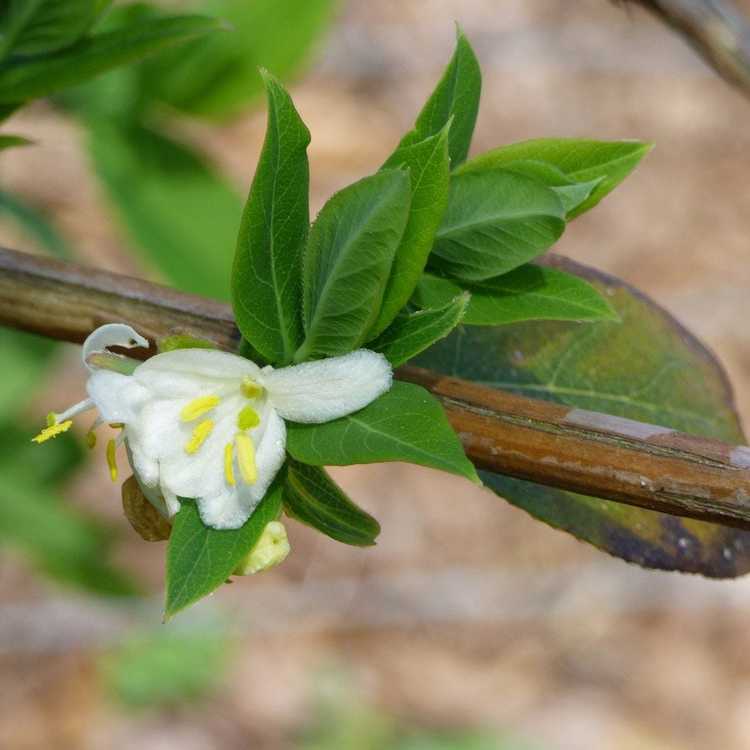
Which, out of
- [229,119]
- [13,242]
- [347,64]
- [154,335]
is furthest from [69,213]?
[154,335]

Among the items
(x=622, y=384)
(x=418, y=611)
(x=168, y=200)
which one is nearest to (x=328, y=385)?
(x=622, y=384)

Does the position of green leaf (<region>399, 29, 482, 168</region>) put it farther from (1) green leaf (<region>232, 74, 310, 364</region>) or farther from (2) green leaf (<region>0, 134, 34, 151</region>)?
(2) green leaf (<region>0, 134, 34, 151</region>)

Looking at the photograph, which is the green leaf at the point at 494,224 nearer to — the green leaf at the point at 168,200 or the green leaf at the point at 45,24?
the green leaf at the point at 45,24

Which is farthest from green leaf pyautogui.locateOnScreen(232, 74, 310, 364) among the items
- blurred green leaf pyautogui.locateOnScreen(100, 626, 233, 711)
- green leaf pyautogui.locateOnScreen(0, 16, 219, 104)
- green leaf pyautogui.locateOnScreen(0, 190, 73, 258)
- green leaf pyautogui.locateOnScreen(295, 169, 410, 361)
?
blurred green leaf pyautogui.locateOnScreen(100, 626, 233, 711)

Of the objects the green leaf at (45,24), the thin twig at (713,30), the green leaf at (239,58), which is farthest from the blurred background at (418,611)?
the green leaf at (45,24)

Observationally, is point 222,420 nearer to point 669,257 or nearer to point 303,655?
point 303,655

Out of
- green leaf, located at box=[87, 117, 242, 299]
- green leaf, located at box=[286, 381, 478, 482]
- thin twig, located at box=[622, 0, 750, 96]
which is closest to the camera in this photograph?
green leaf, located at box=[286, 381, 478, 482]
